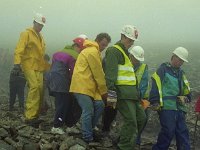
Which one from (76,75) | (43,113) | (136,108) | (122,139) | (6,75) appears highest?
(76,75)

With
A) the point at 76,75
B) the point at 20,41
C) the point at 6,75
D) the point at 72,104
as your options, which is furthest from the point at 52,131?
the point at 6,75

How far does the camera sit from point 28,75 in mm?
9180

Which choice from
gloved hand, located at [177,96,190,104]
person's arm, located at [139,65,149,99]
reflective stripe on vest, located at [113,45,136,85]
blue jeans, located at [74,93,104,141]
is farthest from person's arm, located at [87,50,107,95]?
gloved hand, located at [177,96,190,104]

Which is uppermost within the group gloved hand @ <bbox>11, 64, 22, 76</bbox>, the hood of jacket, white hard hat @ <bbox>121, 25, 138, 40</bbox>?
white hard hat @ <bbox>121, 25, 138, 40</bbox>

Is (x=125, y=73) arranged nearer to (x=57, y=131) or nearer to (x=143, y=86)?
(x=143, y=86)

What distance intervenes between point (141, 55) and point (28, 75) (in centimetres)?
271

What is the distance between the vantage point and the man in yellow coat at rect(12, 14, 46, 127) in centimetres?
909

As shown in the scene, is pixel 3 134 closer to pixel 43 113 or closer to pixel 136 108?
pixel 136 108

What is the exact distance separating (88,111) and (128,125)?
2.74 feet

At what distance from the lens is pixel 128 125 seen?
7.30 m

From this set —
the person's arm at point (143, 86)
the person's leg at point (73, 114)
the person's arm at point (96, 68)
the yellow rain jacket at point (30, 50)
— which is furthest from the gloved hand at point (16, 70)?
the person's arm at point (143, 86)

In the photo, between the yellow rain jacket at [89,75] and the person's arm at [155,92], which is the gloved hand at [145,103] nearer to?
the person's arm at [155,92]

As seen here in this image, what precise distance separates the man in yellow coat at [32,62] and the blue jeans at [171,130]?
2.93m

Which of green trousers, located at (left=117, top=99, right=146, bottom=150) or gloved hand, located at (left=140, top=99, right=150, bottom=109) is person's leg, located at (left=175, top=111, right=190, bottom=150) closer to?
gloved hand, located at (left=140, top=99, right=150, bottom=109)
